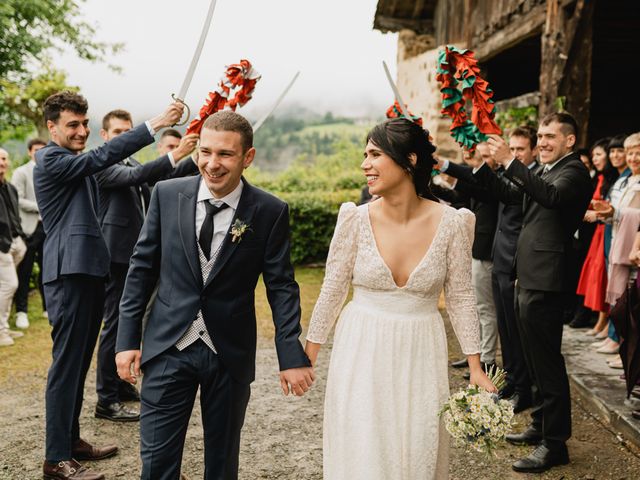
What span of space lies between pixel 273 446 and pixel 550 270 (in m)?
2.33

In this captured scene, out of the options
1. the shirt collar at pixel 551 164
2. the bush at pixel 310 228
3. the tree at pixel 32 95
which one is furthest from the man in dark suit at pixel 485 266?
the tree at pixel 32 95

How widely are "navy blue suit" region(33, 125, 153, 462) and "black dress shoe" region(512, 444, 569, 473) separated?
2.96 m

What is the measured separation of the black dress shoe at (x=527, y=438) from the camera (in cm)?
473

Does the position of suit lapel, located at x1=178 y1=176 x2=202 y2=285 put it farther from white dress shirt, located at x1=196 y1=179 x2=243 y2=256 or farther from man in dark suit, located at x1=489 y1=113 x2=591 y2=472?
man in dark suit, located at x1=489 y1=113 x2=591 y2=472

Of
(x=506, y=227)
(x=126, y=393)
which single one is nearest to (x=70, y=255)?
(x=126, y=393)

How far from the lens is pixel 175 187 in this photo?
3.12 m

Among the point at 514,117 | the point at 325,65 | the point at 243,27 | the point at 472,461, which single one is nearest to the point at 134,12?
the point at 243,27

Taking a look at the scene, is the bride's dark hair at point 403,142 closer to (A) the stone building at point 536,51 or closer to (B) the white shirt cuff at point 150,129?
(B) the white shirt cuff at point 150,129

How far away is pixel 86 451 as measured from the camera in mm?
4430

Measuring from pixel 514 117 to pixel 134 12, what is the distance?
79831mm

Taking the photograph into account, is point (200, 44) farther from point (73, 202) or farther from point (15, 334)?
point (15, 334)

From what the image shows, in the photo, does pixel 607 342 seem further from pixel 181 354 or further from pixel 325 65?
pixel 325 65

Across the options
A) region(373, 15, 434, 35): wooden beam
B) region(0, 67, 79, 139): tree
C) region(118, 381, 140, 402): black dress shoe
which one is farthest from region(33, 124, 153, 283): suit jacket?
region(373, 15, 434, 35): wooden beam

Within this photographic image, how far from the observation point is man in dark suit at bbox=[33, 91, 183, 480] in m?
4.09
